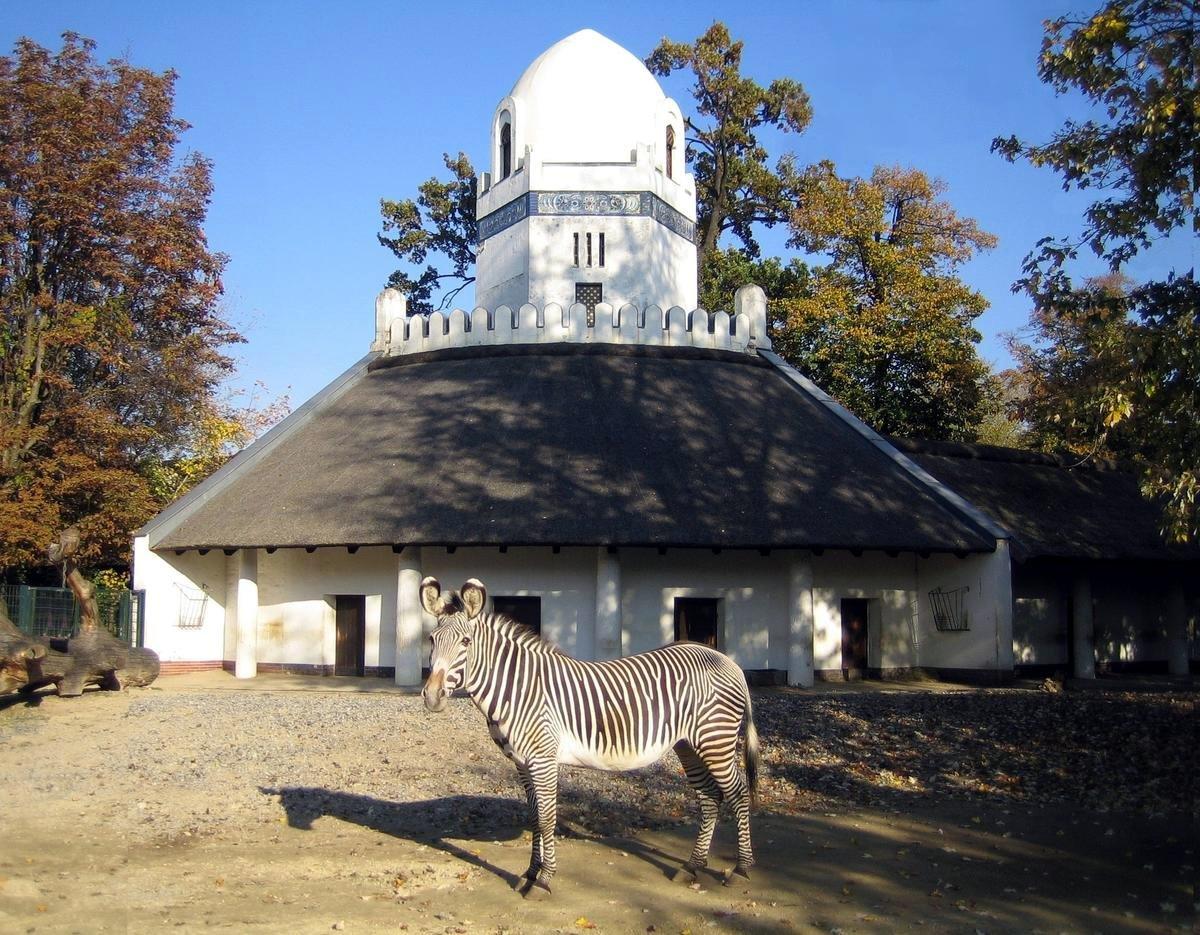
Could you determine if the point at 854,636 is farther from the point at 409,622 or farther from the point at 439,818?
the point at 439,818

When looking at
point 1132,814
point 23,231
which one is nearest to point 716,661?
point 1132,814

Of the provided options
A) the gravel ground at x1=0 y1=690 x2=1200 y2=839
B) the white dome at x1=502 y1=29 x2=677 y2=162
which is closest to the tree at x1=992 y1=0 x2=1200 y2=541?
the gravel ground at x1=0 y1=690 x2=1200 y2=839

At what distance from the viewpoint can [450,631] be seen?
9242 millimetres

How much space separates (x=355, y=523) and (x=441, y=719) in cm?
685

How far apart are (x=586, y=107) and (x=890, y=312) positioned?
11.5 meters

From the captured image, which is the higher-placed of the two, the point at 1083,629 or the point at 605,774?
the point at 1083,629

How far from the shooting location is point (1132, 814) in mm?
12883

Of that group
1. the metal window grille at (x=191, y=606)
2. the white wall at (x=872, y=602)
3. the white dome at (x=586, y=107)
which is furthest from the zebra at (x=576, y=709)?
the white dome at (x=586, y=107)

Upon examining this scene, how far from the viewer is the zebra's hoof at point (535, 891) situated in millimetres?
9125

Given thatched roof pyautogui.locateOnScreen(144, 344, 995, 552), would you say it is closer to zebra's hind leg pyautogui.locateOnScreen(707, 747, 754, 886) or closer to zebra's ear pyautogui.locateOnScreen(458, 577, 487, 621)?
zebra's hind leg pyautogui.locateOnScreen(707, 747, 754, 886)

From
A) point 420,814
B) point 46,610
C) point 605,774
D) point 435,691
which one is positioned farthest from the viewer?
point 46,610

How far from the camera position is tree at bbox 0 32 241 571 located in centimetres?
3080

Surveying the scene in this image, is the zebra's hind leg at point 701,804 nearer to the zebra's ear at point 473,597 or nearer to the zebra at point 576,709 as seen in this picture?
the zebra at point 576,709

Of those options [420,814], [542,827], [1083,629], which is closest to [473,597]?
[542,827]
